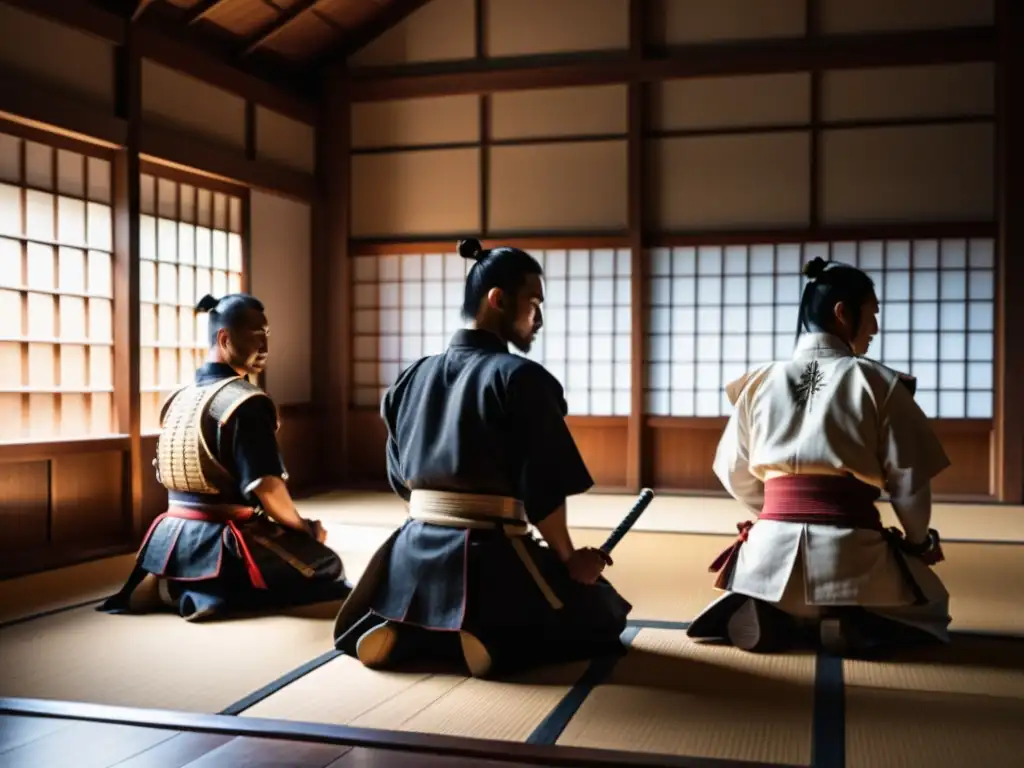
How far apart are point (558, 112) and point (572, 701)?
5197mm

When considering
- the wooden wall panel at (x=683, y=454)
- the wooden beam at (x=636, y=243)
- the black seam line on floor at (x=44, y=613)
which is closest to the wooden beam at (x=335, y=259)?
the wooden beam at (x=636, y=243)

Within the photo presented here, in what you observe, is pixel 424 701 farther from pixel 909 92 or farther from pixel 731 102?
pixel 909 92

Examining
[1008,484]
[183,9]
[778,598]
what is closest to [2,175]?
[183,9]

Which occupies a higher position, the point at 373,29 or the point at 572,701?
the point at 373,29

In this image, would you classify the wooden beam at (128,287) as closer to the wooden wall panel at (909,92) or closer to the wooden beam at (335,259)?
the wooden beam at (335,259)

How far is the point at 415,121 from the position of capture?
23.9 ft

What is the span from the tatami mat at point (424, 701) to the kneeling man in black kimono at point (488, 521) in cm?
9

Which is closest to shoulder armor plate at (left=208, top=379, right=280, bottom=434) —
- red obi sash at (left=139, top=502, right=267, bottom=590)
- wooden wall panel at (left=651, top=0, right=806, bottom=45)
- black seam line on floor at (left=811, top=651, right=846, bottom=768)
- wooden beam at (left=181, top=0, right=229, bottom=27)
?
red obi sash at (left=139, top=502, right=267, bottom=590)

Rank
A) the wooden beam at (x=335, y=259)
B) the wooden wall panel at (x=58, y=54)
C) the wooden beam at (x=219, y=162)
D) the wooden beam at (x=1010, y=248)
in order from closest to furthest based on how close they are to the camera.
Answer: the wooden wall panel at (x=58, y=54)
the wooden beam at (x=219, y=162)
the wooden beam at (x=1010, y=248)
the wooden beam at (x=335, y=259)

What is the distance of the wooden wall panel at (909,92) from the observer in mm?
6430

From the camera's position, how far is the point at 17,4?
4.49m

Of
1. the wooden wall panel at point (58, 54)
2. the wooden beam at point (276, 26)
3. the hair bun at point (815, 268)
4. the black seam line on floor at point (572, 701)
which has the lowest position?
the black seam line on floor at point (572, 701)

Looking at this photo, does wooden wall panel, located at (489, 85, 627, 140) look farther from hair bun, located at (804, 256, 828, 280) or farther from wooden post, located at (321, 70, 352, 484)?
hair bun, located at (804, 256, 828, 280)

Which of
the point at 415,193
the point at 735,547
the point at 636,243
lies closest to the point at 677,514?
the point at 636,243
